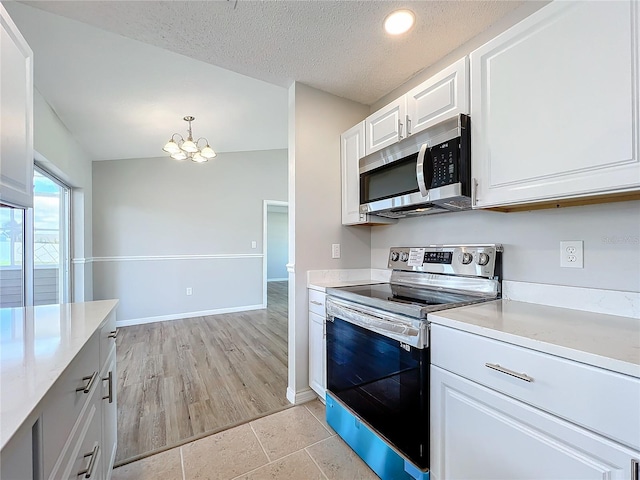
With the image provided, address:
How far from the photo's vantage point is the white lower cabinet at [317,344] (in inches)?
78.5

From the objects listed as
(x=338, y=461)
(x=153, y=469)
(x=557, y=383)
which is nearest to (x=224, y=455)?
(x=153, y=469)

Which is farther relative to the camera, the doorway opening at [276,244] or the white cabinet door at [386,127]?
the doorway opening at [276,244]

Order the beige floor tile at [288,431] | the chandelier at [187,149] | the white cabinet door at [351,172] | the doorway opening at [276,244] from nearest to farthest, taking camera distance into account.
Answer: the beige floor tile at [288,431] → the white cabinet door at [351,172] → the chandelier at [187,149] → the doorway opening at [276,244]

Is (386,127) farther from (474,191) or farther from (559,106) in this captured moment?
(559,106)

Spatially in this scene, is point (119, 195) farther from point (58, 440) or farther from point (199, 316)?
point (58, 440)

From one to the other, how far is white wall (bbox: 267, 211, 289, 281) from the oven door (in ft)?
24.7

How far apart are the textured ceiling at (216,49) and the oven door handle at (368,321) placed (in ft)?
5.21

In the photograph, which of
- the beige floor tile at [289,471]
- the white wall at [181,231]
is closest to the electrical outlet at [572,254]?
the beige floor tile at [289,471]

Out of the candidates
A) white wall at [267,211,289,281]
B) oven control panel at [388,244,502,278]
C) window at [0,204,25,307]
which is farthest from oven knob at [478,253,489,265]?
white wall at [267,211,289,281]

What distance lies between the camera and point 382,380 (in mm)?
1432

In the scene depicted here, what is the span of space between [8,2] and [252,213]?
3702 mm

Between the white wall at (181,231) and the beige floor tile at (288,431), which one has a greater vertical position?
the white wall at (181,231)

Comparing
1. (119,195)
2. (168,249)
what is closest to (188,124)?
(119,195)

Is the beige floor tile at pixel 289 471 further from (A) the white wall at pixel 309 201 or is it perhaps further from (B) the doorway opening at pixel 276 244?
(B) the doorway opening at pixel 276 244
